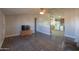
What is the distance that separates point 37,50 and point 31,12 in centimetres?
69

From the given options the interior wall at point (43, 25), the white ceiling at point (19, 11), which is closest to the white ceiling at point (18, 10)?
the white ceiling at point (19, 11)

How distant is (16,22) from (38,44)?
56 cm

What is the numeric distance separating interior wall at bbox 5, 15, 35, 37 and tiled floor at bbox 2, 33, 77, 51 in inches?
4.3

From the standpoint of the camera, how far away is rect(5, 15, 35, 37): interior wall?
7.72 ft

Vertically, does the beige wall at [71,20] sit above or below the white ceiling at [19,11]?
below

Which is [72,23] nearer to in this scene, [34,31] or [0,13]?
[34,31]

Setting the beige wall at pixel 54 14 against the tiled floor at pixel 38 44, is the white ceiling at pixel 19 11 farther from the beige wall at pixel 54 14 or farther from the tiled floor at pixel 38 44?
the tiled floor at pixel 38 44

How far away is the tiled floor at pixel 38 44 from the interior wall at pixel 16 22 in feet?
0.36

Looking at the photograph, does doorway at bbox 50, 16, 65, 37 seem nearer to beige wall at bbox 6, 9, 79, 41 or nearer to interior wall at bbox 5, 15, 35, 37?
beige wall at bbox 6, 9, 79, 41

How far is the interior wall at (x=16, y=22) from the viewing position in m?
2.35

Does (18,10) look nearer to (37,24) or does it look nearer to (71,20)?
(37,24)
